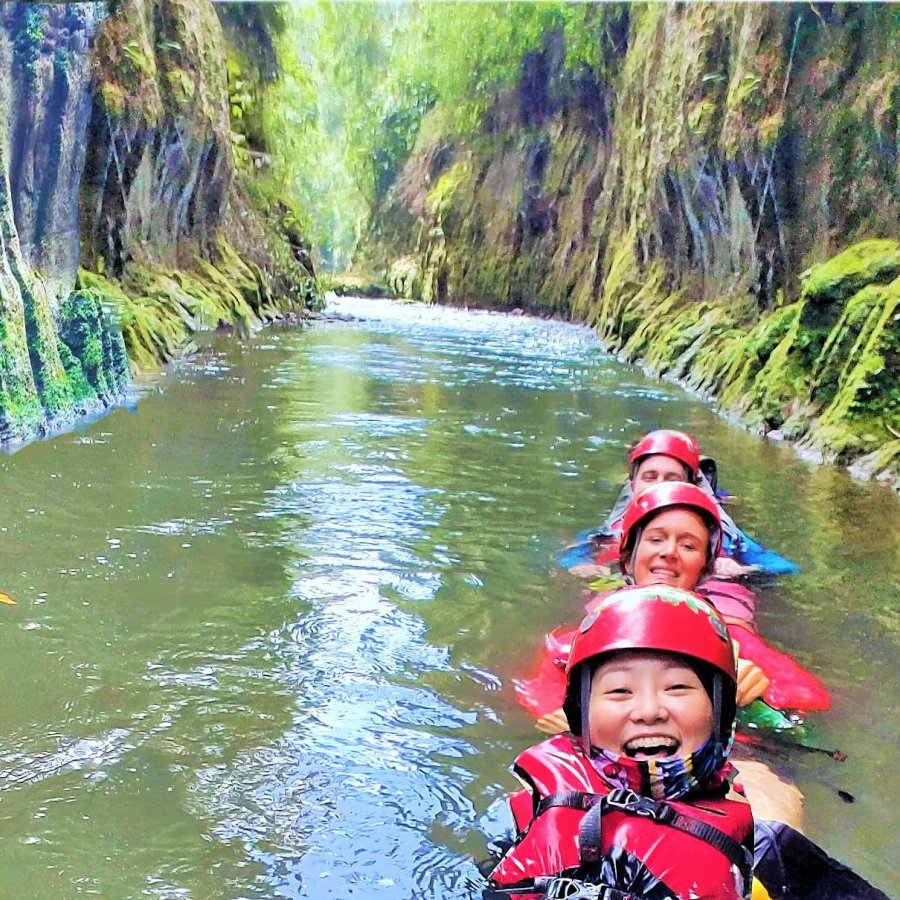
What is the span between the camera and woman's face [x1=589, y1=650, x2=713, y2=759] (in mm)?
2516

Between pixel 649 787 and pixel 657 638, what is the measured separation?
0.32 meters

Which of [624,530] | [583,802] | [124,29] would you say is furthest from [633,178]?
[583,802]

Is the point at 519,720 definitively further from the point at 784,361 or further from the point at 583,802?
the point at 784,361

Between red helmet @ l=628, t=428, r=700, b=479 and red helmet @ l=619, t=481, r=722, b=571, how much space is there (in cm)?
108

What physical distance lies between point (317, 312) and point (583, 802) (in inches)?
1018

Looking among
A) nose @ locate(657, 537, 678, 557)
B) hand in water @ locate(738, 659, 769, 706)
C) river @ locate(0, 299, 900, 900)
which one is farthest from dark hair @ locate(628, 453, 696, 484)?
hand in water @ locate(738, 659, 769, 706)

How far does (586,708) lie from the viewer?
104 inches

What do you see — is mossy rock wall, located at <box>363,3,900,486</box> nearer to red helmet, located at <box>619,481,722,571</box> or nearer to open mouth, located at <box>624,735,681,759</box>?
red helmet, located at <box>619,481,722,571</box>

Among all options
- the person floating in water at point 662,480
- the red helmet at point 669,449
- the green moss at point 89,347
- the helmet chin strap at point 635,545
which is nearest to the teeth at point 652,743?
the helmet chin strap at point 635,545

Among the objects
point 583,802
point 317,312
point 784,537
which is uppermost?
point 583,802

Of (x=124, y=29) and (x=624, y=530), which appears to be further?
(x=124, y=29)

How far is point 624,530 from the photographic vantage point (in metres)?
4.38

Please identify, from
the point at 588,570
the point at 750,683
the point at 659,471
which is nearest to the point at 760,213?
the point at 659,471

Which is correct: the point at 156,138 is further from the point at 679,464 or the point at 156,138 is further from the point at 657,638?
the point at 657,638
